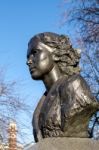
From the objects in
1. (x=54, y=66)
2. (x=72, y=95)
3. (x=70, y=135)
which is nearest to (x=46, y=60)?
(x=54, y=66)

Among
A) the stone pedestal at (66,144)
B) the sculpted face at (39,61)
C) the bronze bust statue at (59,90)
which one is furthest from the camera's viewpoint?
the sculpted face at (39,61)

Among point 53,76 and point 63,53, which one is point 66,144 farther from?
point 63,53

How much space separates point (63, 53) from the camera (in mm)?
5184

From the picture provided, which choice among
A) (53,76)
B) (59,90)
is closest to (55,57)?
(53,76)

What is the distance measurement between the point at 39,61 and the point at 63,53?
29cm

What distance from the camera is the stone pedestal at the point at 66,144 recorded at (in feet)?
14.9

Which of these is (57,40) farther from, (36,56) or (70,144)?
(70,144)

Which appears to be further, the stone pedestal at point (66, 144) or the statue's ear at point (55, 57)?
the statue's ear at point (55, 57)

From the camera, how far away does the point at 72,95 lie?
15.7ft

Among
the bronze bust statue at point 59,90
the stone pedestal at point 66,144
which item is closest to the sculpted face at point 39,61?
the bronze bust statue at point 59,90

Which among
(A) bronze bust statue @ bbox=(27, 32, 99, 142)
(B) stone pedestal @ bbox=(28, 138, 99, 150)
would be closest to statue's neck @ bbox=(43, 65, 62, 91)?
(A) bronze bust statue @ bbox=(27, 32, 99, 142)

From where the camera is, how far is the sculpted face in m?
5.13

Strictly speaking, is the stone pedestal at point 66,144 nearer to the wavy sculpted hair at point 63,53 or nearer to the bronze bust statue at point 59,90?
the bronze bust statue at point 59,90

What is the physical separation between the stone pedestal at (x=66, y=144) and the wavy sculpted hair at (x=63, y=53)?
85cm
